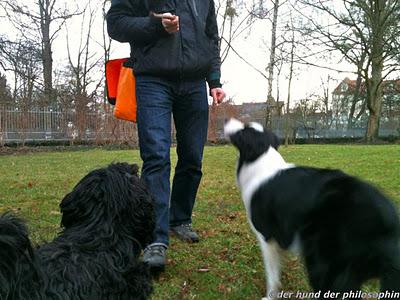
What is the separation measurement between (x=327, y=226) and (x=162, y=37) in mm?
1960

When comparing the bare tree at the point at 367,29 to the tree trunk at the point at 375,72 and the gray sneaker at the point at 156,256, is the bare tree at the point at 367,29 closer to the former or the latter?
the tree trunk at the point at 375,72

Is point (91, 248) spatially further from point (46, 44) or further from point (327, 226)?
point (46, 44)

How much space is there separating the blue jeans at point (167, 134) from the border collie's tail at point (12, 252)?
5.04ft

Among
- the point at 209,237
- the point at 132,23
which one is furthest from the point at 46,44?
the point at 132,23

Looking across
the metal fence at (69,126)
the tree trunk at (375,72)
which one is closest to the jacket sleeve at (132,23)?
the metal fence at (69,126)

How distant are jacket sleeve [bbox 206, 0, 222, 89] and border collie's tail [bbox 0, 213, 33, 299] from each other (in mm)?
2528

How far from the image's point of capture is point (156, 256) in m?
3.46

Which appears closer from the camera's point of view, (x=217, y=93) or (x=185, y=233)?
(x=217, y=93)

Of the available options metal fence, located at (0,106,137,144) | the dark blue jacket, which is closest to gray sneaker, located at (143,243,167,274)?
the dark blue jacket

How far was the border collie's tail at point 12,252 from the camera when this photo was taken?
1.88 m

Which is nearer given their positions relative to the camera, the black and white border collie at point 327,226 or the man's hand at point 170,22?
the black and white border collie at point 327,226

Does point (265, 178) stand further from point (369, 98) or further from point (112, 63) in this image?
point (369, 98)

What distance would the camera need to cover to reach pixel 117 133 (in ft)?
71.2

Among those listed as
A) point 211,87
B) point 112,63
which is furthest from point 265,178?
point 112,63
